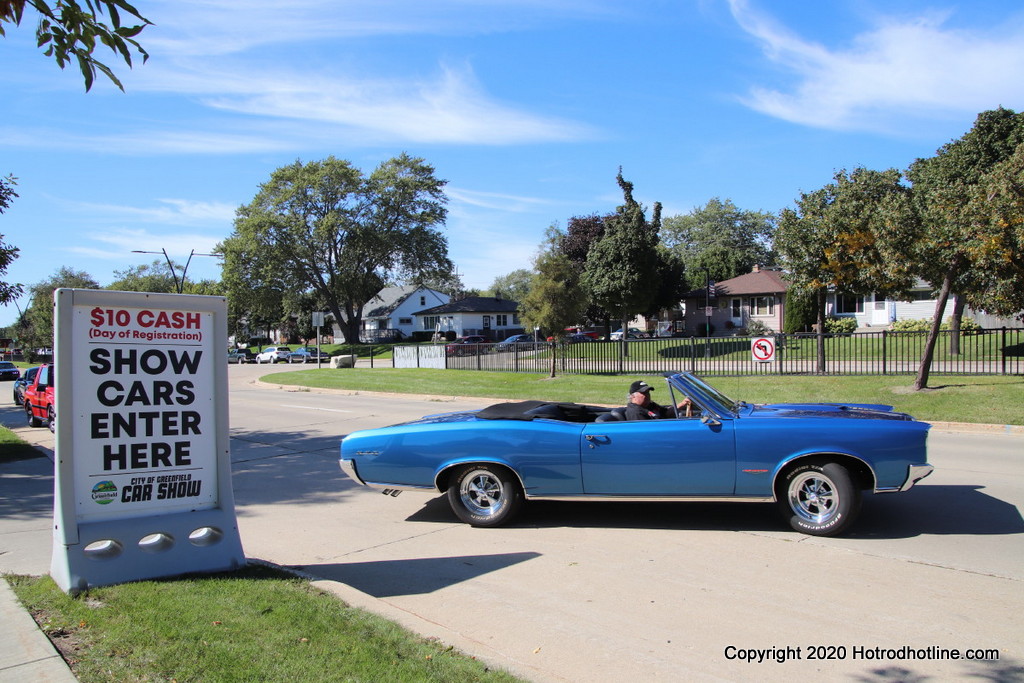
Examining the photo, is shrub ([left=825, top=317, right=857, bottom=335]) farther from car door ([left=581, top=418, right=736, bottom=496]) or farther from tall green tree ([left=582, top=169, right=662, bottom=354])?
car door ([left=581, top=418, right=736, bottom=496])

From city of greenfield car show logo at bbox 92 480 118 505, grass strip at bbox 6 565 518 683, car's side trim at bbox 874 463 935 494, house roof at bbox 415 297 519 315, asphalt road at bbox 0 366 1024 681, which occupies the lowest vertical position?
asphalt road at bbox 0 366 1024 681

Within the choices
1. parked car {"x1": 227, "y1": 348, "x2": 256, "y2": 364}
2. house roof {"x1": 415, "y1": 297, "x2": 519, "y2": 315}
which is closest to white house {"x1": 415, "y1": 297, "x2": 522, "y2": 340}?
house roof {"x1": 415, "y1": 297, "x2": 519, "y2": 315}

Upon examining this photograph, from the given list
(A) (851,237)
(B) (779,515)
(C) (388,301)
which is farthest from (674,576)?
(C) (388,301)

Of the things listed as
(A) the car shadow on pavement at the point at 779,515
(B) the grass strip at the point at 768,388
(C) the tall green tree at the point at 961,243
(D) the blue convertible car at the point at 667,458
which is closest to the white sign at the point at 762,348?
(B) the grass strip at the point at 768,388

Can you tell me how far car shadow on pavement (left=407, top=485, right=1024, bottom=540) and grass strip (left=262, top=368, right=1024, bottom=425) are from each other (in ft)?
4.04

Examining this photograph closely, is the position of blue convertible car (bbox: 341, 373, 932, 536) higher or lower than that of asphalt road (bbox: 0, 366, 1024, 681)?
higher

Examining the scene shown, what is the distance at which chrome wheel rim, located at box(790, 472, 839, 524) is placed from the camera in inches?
249

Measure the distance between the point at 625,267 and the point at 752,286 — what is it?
13469mm

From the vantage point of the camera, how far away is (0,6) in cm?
410

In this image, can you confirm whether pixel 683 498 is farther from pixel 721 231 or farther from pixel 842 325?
pixel 721 231

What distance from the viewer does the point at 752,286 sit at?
168 feet

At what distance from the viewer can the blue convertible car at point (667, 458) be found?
6.23 meters

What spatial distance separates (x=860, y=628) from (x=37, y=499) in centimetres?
903

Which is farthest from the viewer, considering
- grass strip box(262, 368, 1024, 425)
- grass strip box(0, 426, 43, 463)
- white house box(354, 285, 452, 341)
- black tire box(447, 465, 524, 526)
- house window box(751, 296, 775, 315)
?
white house box(354, 285, 452, 341)
